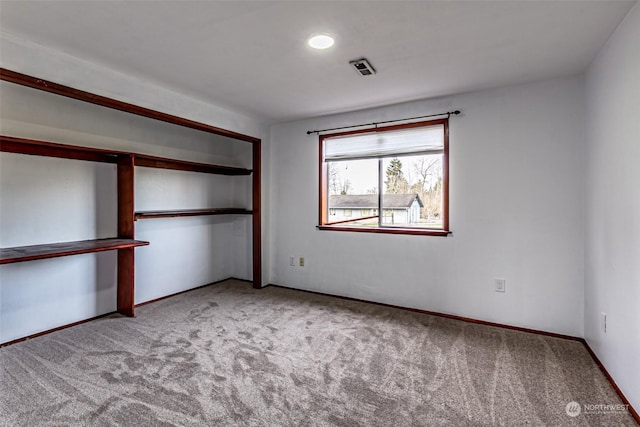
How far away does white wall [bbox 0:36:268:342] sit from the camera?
2664 mm

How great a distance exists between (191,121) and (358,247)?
236 cm

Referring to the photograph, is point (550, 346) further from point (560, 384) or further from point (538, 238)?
point (538, 238)

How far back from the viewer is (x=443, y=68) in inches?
104

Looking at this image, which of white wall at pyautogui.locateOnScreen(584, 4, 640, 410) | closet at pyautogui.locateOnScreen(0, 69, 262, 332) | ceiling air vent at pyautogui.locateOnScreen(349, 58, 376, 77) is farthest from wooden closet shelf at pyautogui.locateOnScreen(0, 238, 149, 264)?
white wall at pyautogui.locateOnScreen(584, 4, 640, 410)

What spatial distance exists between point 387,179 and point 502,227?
1314 millimetres

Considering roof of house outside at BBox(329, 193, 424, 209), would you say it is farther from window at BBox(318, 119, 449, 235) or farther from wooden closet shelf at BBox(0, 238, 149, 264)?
wooden closet shelf at BBox(0, 238, 149, 264)

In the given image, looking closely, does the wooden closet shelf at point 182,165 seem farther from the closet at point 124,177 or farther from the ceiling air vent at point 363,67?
the ceiling air vent at point 363,67

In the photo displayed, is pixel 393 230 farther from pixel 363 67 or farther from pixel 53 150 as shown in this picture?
pixel 53 150

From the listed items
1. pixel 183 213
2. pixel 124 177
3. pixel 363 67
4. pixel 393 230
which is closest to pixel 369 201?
pixel 393 230

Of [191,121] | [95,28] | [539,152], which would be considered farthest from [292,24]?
[539,152]

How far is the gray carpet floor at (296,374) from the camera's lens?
71.1 inches

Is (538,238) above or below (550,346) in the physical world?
above

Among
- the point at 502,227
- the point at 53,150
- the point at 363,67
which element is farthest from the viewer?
the point at 502,227

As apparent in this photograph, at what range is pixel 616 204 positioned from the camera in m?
2.08
